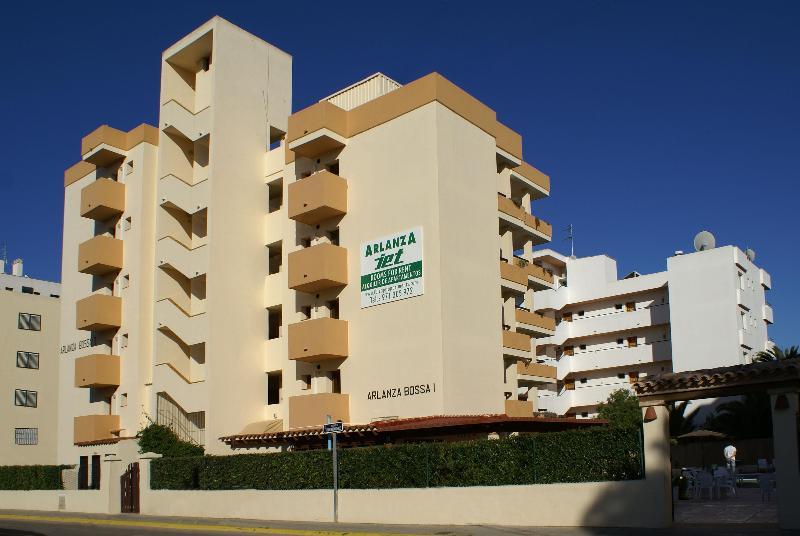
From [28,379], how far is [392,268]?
3848 centimetres

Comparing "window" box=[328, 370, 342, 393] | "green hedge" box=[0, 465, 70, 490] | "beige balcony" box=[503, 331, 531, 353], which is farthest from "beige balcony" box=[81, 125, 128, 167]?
"beige balcony" box=[503, 331, 531, 353]

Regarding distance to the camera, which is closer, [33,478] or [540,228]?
[33,478]

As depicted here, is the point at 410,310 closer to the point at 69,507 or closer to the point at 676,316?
the point at 69,507

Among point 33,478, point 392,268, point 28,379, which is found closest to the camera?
point 392,268

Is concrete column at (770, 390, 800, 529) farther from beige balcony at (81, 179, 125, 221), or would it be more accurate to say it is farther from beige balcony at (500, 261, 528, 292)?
beige balcony at (81, 179, 125, 221)

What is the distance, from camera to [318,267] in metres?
40.4

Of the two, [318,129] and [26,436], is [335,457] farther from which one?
[26,436]

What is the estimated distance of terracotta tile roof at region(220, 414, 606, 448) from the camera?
113ft

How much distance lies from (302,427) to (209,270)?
29.2 ft

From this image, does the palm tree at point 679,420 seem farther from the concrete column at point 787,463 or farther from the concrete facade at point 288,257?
the concrete column at point 787,463

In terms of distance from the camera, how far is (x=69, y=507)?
4194cm

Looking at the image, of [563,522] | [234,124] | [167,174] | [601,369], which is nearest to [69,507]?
[167,174]

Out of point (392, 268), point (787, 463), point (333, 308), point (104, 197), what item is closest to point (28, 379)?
point (104, 197)

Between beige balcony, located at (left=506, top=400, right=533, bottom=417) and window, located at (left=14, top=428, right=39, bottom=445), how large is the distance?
38.9 m
